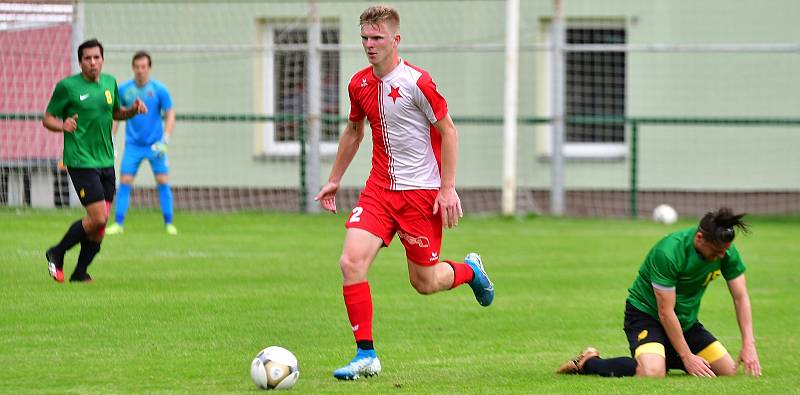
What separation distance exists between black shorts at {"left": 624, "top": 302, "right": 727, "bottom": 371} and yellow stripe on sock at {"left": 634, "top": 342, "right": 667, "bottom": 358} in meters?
0.02

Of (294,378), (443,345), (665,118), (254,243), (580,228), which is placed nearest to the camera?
(294,378)

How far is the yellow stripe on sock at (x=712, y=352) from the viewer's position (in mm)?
8688

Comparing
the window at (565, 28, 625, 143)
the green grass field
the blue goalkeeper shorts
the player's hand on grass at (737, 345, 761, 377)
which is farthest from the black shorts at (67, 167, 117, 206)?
the window at (565, 28, 625, 143)

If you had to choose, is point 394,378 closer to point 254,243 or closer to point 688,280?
point 688,280

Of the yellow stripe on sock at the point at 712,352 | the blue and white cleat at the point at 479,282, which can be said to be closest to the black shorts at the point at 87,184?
the blue and white cleat at the point at 479,282

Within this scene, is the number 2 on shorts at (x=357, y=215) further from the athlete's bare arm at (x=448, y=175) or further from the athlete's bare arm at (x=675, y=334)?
the athlete's bare arm at (x=675, y=334)

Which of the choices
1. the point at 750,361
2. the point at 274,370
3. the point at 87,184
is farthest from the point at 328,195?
the point at 87,184

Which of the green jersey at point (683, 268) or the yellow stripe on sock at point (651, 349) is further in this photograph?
the yellow stripe on sock at point (651, 349)

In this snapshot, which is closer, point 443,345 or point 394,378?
point 394,378

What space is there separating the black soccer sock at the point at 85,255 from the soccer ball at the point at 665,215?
11421 mm

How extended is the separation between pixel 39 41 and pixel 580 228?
8.41m

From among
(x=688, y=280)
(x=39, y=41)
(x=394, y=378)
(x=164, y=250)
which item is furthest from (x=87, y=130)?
(x=39, y=41)

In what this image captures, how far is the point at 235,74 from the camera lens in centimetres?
2369

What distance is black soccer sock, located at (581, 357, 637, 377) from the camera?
8.45 m
